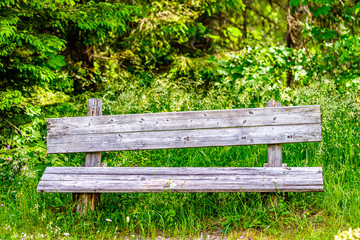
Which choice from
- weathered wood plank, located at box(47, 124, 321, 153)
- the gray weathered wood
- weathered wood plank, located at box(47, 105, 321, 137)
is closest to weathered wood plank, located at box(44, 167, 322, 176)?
the gray weathered wood

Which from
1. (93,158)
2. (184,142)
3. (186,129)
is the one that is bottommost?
(93,158)

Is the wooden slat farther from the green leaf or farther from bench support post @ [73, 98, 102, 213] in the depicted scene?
the green leaf

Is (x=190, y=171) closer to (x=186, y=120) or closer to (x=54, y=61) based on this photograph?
(x=186, y=120)

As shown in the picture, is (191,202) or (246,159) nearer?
(191,202)

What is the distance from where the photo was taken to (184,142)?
3518 millimetres

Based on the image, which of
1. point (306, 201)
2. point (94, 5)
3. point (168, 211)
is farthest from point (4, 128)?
point (306, 201)

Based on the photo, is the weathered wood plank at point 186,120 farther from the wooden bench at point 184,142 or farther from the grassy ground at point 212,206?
the grassy ground at point 212,206

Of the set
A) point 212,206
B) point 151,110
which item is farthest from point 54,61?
point 212,206

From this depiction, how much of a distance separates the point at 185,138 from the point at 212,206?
74cm

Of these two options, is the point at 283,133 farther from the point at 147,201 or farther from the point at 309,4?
the point at 309,4

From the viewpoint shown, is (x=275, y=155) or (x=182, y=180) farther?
(x=275, y=155)

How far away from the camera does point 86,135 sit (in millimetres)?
3566

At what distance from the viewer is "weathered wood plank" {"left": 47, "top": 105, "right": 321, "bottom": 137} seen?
135 inches

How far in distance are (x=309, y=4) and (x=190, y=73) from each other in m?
3.14
